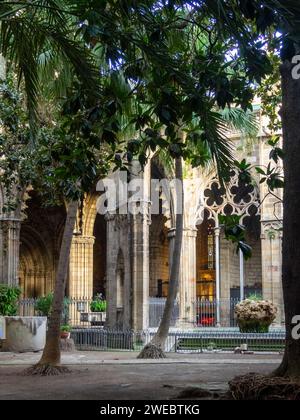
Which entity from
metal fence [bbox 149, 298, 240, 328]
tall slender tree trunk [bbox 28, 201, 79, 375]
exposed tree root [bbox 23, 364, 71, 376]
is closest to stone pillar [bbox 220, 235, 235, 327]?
metal fence [bbox 149, 298, 240, 328]

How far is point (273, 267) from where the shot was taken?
24.6 metres

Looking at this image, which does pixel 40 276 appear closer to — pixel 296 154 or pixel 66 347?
pixel 66 347

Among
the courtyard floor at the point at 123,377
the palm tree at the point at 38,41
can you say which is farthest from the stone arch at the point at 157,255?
the palm tree at the point at 38,41

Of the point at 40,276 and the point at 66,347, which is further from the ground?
the point at 40,276

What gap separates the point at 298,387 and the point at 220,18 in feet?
12.5

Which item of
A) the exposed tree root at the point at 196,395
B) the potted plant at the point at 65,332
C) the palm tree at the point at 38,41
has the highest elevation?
the palm tree at the point at 38,41

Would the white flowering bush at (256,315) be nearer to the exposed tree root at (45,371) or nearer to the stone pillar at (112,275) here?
the stone pillar at (112,275)

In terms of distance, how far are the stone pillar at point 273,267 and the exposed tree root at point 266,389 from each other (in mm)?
17091

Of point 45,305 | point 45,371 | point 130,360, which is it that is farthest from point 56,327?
point 45,305

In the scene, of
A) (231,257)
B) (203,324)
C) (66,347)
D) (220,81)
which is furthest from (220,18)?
(231,257)

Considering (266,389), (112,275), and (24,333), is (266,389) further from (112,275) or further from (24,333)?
(112,275)

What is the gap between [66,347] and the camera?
65.4ft

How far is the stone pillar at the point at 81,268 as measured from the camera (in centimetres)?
2928

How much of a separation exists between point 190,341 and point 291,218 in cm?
1377
